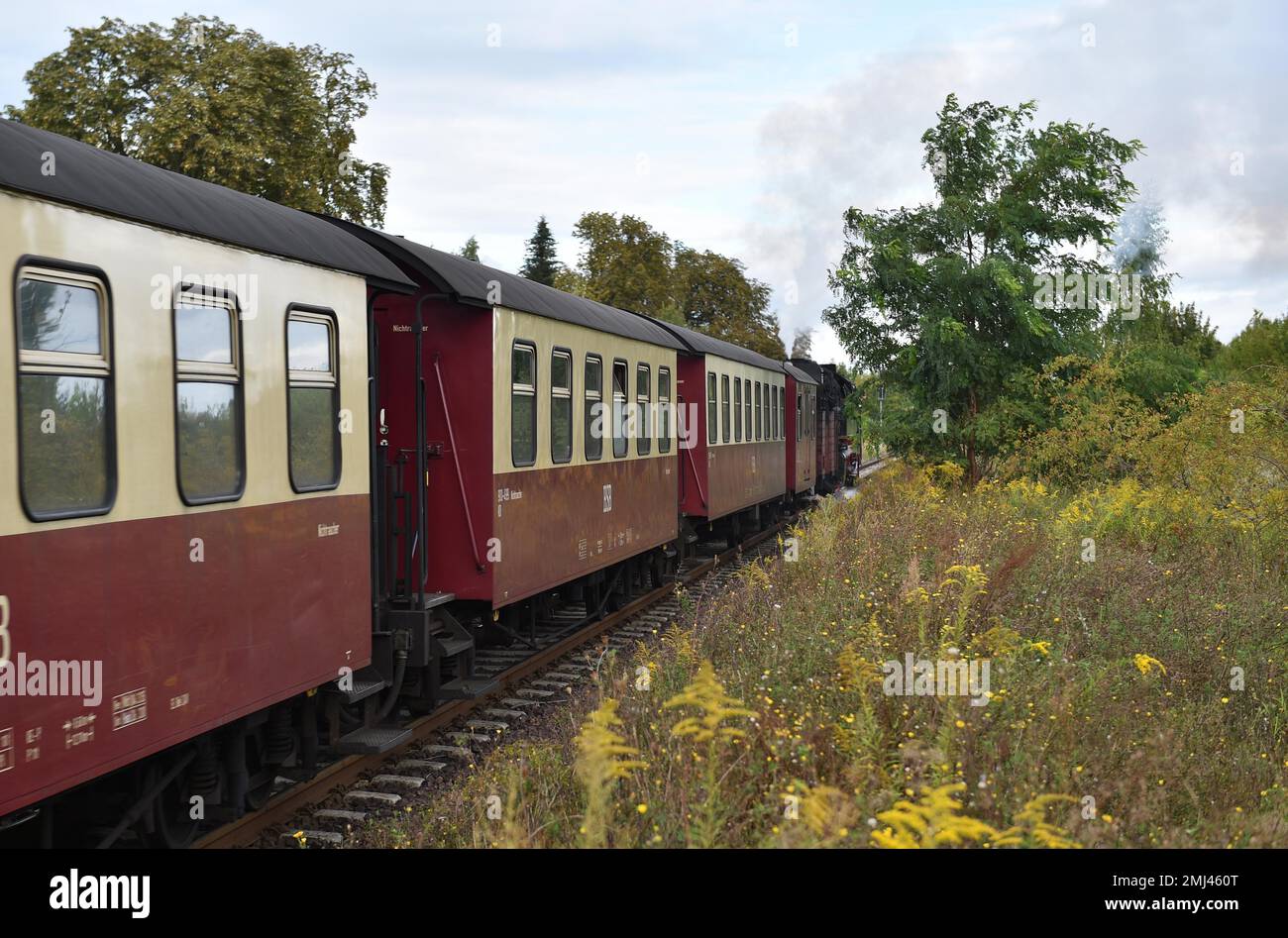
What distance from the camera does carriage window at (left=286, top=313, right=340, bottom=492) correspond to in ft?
21.8

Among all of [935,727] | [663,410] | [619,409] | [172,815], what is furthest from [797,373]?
[172,815]

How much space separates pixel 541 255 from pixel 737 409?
61.7 meters

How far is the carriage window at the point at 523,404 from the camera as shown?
31.7 feet

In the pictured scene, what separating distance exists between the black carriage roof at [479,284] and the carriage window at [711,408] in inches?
213

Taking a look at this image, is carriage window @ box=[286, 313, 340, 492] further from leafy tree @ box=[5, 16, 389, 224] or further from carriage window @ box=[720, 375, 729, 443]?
leafy tree @ box=[5, 16, 389, 224]

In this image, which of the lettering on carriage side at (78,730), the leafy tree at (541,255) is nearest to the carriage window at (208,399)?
the lettering on carriage side at (78,730)

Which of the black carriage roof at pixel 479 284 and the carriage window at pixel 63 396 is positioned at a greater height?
the black carriage roof at pixel 479 284

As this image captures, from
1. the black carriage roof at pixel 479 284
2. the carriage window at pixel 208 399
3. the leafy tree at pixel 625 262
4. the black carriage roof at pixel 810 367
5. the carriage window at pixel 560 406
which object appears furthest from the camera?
the leafy tree at pixel 625 262

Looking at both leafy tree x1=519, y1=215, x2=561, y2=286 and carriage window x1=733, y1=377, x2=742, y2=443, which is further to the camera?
leafy tree x1=519, y1=215, x2=561, y2=286

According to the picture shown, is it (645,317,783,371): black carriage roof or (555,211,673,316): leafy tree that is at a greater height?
(555,211,673,316): leafy tree

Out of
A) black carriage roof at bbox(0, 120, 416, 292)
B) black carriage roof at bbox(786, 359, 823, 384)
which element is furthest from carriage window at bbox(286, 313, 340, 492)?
black carriage roof at bbox(786, 359, 823, 384)

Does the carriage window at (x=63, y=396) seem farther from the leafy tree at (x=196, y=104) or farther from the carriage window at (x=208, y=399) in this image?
the leafy tree at (x=196, y=104)

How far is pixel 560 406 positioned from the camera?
1094cm

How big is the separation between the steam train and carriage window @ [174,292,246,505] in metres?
0.02
